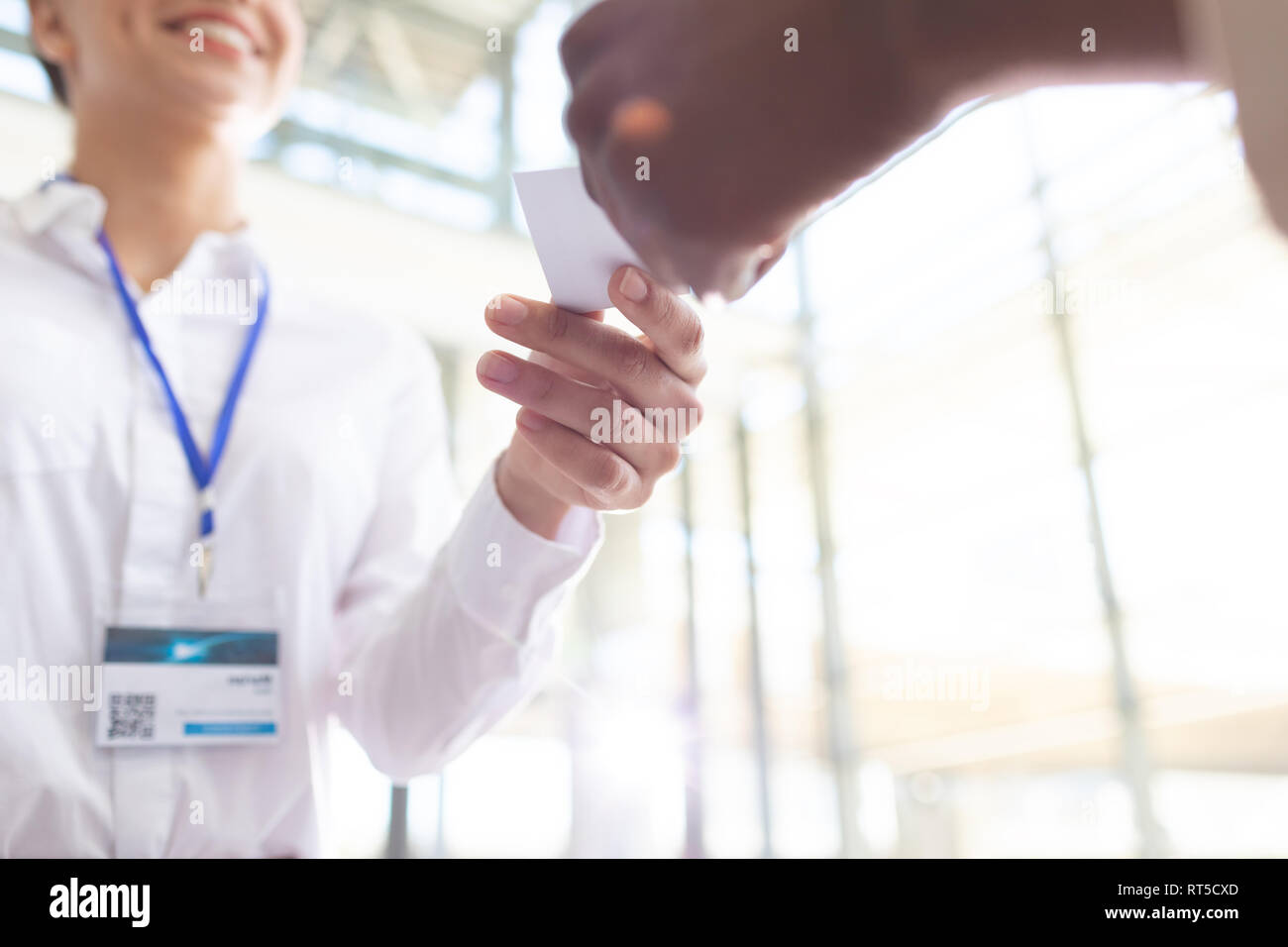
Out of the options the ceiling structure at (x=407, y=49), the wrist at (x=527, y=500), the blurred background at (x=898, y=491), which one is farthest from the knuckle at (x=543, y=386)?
the ceiling structure at (x=407, y=49)

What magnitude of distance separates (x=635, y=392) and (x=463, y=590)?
0.36 metres

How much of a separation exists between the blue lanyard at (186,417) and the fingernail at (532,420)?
1.55 feet

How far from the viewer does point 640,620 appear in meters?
7.16

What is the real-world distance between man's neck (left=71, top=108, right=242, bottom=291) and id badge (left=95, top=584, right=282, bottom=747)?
1.50ft

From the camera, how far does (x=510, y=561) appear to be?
37.8 inches

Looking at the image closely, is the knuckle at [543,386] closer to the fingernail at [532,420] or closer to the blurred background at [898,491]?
the fingernail at [532,420]

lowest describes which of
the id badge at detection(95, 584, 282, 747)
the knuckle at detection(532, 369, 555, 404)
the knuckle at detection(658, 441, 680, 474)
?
the id badge at detection(95, 584, 282, 747)

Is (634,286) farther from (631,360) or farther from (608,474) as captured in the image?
(608,474)

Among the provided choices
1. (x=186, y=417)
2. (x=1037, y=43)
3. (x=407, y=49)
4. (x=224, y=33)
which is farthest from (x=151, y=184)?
(x=407, y=49)

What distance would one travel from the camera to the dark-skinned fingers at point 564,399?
724 mm

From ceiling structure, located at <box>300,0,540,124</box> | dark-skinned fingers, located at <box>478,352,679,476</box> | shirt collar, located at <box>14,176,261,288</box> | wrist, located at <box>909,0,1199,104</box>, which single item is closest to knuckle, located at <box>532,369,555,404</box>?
dark-skinned fingers, located at <box>478,352,679,476</box>

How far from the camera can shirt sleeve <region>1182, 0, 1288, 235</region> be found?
22cm

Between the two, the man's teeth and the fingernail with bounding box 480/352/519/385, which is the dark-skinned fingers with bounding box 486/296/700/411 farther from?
the man's teeth

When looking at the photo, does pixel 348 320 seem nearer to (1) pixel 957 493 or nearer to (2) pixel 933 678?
(1) pixel 957 493
